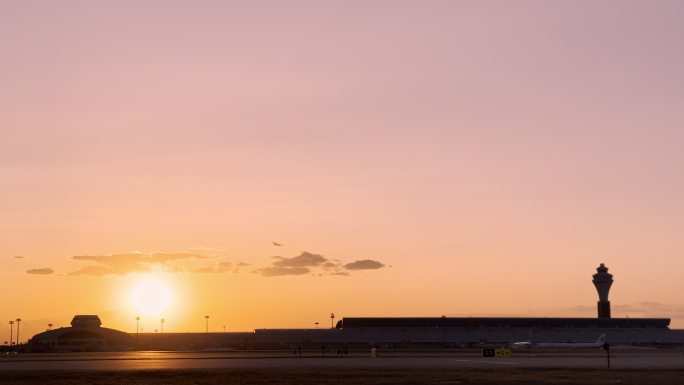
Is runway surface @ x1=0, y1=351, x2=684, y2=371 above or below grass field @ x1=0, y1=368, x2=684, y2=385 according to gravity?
below

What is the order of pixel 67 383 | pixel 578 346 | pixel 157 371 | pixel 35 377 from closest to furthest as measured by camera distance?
pixel 67 383, pixel 35 377, pixel 157 371, pixel 578 346

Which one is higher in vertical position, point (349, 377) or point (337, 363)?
point (349, 377)

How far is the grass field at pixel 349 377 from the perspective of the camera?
71312 millimetres

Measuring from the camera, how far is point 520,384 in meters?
68.6

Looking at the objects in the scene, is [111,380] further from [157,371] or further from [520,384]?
[520,384]

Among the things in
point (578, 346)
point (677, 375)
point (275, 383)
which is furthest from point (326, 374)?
point (578, 346)

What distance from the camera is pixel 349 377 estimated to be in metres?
75.6

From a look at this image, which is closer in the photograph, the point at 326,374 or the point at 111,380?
the point at 111,380

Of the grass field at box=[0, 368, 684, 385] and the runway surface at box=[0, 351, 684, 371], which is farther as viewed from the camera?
the runway surface at box=[0, 351, 684, 371]

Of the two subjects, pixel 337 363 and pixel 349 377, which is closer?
pixel 349 377

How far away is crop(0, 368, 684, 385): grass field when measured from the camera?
71.3 metres

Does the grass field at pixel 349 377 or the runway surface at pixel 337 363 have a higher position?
the grass field at pixel 349 377

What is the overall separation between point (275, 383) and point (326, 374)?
35.9ft

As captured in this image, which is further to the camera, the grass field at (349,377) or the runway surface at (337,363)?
the runway surface at (337,363)
